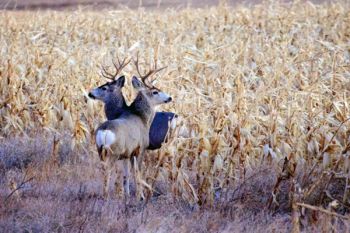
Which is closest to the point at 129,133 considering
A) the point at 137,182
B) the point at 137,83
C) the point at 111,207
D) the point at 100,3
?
the point at 137,182

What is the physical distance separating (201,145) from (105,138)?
97 centimetres

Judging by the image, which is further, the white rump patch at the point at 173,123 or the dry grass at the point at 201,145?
the white rump patch at the point at 173,123

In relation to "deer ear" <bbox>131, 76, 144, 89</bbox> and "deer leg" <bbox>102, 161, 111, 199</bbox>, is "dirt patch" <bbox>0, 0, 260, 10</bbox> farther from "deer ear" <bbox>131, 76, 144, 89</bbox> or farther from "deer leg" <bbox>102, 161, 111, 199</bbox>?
"deer leg" <bbox>102, 161, 111, 199</bbox>

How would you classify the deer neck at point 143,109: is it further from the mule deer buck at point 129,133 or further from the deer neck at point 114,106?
the deer neck at point 114,106

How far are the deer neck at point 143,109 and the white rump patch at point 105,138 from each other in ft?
3.47

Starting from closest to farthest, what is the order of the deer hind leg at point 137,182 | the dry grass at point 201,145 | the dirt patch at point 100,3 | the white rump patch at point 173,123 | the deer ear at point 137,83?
1. the dry grass at point 201,145
2. the deer hind leg at point 137,182
3. the white rump patch at point 173,123
4. the deer ear at point 137,83
5. the dirt patch at point 100,3

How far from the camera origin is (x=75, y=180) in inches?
298

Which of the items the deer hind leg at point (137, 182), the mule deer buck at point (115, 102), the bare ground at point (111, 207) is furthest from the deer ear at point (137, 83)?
the deer hind leg at point (137, 182)

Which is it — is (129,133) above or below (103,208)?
above

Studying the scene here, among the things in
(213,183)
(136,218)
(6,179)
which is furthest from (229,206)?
(6,179)

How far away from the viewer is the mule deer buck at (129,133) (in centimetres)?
687

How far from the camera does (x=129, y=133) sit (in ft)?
23.8

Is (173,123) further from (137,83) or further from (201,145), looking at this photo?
(201,145)

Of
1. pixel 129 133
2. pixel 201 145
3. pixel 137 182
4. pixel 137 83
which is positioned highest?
pixel 137 83
